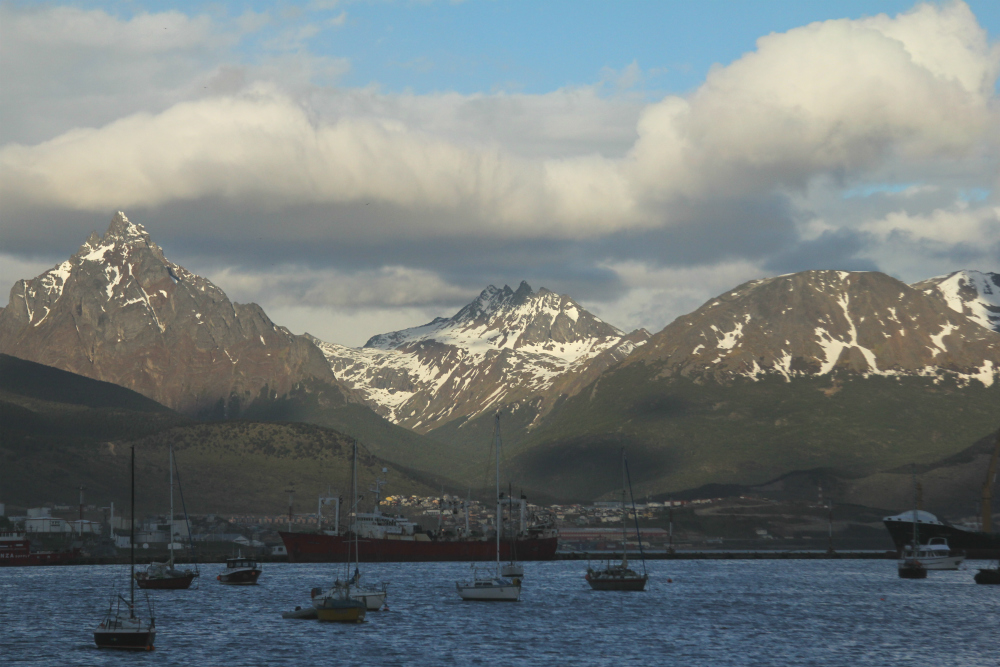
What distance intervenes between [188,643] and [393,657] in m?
24.0

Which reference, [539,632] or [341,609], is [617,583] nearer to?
[539,632]

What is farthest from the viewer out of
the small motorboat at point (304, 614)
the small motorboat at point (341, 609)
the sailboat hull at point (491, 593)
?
the sailboat hull at point (491, 593)

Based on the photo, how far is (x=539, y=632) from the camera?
462ft

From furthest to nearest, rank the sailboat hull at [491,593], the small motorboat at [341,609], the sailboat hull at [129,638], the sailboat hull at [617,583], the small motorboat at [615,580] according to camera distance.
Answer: the small motorboat at [615,580] → the sailboat hull at [617,583] → the sailboat hull at [491,593] → the small motorboat at [341,609] → the sailboat hull at [129,638]

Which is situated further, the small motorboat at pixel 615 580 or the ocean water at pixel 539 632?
the small motorboat at pixel 615 580

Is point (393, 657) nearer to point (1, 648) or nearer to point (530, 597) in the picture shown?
point (1, 648)

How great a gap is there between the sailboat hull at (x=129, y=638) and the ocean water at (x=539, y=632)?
4.13 feet

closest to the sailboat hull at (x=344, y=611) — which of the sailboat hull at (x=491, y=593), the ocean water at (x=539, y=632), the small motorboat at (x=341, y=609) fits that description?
the small motorboat at (x=341, y=609)

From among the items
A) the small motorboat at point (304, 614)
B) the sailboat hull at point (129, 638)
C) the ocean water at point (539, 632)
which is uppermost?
the sailboat hull at point (129, 638)

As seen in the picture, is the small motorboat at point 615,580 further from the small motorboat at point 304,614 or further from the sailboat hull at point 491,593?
the small motorboat at point 304,614

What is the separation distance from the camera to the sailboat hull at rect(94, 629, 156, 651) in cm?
11800

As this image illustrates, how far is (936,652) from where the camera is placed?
408 ft

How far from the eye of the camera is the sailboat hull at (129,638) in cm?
11800

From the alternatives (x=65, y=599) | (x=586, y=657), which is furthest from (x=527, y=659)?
(x=65, y=599)
